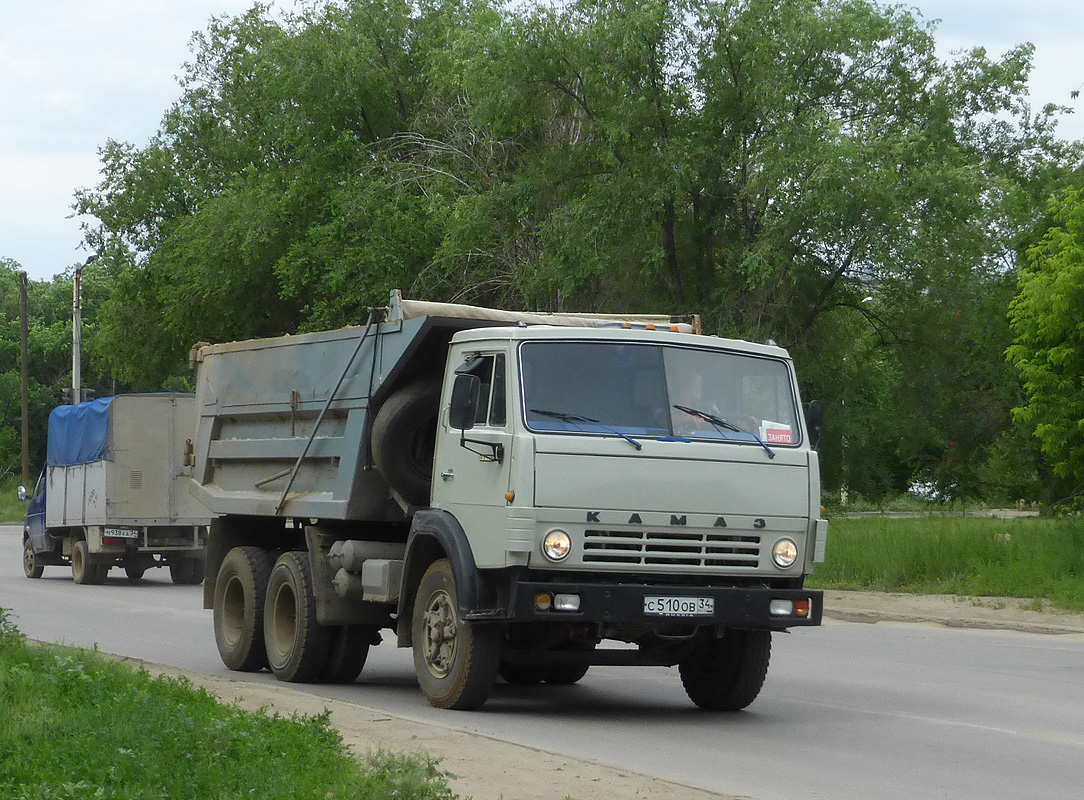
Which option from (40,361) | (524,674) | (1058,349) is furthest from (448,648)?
(40,361)

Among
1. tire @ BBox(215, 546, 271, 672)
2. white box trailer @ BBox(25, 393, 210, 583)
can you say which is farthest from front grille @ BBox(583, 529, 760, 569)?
white box trailer @ BBox(25, 393, 210, 583)

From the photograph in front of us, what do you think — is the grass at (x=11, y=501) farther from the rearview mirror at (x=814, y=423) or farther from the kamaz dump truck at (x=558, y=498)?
the rearview mirror at (x=814, y=423)

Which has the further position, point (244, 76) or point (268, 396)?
point (244, 76)

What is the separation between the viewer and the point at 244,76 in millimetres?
43531

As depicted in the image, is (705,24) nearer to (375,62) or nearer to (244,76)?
(375,62)

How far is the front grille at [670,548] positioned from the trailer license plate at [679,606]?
0.24 meters

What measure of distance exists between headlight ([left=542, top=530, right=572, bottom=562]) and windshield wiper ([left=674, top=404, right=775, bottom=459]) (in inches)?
46.5

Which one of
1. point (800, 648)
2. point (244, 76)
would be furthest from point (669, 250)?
point (244, 76)

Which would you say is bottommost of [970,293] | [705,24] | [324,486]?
[324,486]

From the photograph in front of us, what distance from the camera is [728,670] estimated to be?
428 inches

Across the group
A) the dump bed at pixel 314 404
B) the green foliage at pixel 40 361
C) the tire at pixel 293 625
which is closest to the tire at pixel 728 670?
the dump bed at pixel 314 404

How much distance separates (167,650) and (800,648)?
6.27m

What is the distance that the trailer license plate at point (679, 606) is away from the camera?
31.4ft

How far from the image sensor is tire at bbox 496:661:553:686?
40.7 feet
